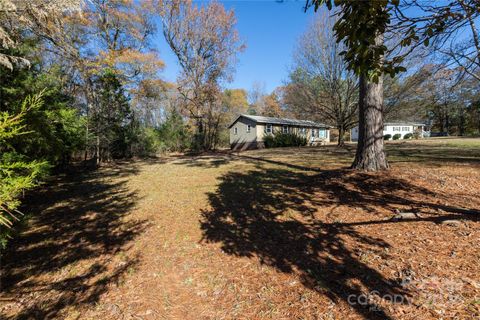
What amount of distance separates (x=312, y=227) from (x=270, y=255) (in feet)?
3.45

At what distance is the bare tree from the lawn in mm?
11818

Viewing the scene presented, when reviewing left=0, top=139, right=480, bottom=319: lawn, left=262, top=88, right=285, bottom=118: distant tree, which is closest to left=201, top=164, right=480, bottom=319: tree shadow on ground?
left=0, top=139, right=480, bottom=319: lawn

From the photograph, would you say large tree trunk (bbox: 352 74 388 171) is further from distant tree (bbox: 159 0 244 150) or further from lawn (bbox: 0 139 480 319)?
distant tree (bbox: 159 0 244 150)

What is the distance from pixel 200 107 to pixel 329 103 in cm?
1250

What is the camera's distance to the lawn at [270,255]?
2342 millimetres

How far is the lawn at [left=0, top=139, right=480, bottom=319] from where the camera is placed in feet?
7.68

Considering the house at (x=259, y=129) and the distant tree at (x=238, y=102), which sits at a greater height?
the distant tree at (x=238, y=102)

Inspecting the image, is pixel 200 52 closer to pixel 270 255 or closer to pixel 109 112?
pixel 109 112

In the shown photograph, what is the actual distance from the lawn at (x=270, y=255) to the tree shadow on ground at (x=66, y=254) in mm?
22

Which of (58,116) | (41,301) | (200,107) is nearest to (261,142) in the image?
(200,107)

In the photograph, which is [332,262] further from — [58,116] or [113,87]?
[113,87]

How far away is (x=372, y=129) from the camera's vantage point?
5.65 meters

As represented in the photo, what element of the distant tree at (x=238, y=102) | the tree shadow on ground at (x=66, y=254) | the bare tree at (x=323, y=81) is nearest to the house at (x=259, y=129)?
the bare tree at (x=323, y=81)

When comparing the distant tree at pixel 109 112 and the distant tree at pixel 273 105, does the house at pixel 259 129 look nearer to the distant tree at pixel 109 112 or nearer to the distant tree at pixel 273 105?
the distant tree at pixel 109 112
